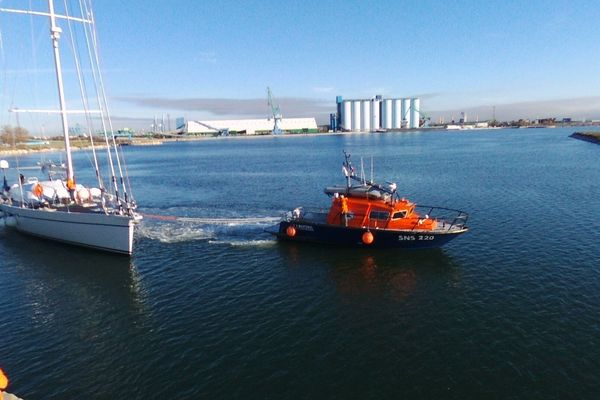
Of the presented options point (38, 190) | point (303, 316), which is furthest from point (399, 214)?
point (38, 190)

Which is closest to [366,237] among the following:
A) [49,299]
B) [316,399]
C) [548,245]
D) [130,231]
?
[548,245]

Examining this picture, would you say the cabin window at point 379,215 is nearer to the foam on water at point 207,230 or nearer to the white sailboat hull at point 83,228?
the foam on water at point 207,230

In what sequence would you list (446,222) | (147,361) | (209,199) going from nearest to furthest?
(147,361) → (446,222) → (209,199)

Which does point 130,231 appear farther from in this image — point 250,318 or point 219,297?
point 250,318

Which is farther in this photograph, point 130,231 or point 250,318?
point 130,231

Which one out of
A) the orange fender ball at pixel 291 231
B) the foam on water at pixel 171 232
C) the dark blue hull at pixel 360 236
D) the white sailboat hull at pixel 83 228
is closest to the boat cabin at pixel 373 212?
the dark blue hull at pixel 360 236

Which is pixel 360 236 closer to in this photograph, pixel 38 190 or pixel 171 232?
pixel 171 232

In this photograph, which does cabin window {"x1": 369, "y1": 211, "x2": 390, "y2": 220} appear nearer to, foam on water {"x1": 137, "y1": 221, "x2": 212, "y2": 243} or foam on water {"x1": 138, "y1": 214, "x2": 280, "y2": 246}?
foam on water {"x1": 138, "y1": 214, "x2": 280, "y2": 246}

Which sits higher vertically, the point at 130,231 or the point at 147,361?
the point at 130,231
